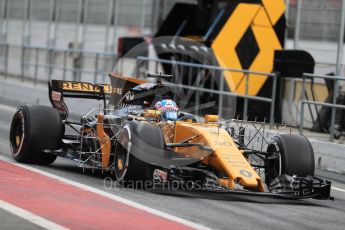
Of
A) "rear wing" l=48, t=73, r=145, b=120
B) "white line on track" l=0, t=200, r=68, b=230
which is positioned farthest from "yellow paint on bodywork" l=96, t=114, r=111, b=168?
"white line on track" l=0, t=200, r=68, b=230

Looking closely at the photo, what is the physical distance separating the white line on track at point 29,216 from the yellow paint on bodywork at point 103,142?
2442 mm

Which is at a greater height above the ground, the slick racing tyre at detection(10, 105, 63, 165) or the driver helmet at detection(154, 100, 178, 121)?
the driver helmet at detection(154, 100, 178, 121)

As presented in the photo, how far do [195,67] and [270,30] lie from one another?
2.06 meters

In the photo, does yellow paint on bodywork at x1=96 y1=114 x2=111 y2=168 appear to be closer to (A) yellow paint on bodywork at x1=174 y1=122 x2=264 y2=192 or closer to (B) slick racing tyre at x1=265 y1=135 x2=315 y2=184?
(A) yellow paint on bodywork at x1=174 y1=122 x2=264 y2=192

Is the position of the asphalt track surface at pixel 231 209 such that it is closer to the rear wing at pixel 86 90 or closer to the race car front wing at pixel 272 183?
the race car front wing at pixel 272 183

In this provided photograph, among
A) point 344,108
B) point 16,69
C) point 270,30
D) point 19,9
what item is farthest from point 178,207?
point 19,9

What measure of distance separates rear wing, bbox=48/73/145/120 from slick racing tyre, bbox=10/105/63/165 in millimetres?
766

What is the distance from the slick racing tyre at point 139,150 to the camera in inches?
435

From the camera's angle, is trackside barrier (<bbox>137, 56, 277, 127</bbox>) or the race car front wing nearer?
the race car front wing

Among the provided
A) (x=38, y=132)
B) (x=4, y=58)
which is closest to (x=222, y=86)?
(x=38, y=132)

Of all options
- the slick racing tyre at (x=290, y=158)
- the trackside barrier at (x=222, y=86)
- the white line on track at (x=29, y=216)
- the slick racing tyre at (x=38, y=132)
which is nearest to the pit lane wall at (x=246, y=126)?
the trackside barrier at (x=222, y=86)

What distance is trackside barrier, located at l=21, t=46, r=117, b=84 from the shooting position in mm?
26781

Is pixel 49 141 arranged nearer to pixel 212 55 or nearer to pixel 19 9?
pixel 212 55

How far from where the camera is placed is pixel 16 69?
1205 inches
